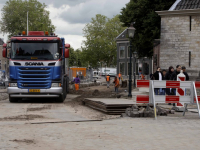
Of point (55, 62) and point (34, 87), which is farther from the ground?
point (55, 62)

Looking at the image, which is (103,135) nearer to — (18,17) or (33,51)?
(33,51)

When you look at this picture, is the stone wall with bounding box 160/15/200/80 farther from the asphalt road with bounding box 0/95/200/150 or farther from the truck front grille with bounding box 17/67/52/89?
the asphalt road with bounding box 0/95/200/150

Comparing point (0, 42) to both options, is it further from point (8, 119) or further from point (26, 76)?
point (8, 119)

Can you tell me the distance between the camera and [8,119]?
35.5 ft

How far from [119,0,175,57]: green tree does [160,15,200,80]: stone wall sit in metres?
5.76

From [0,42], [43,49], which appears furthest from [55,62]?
[0,42]

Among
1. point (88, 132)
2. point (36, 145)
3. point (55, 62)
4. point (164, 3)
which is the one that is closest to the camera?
point (36, 145)

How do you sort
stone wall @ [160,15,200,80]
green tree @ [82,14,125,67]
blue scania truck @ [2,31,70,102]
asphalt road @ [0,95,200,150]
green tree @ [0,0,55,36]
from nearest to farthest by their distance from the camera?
asphalt road @ [0,95,200,150]
blue scania truck @ [2,31,70,102]
stone wall @ [160,15,200,80]
green tree @ [0,0,55,36]
green tree @ [82,14,125,67]

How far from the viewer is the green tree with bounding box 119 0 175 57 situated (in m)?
32.6

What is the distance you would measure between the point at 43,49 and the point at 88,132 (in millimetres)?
9346

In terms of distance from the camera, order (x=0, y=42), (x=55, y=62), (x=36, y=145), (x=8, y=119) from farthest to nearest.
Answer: (x=0, y=42)
(x=55, y=62)
(x=8, y=119)
(x=36, y=145)

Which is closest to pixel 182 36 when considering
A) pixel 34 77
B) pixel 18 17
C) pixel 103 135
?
pixel 34 77

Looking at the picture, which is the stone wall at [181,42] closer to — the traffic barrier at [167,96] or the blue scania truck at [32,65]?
the blue scania truck at [32,65]

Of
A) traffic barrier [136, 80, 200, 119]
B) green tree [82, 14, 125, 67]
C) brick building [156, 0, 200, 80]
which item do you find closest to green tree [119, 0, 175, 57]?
brick building [156, 0, 200, 80]
